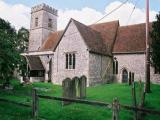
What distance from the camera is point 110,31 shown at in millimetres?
33812

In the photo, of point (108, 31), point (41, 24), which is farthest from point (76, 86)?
point (41, 24)

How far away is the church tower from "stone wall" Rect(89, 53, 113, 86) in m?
17.3

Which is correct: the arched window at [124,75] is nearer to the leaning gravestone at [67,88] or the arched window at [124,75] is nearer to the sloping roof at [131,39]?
the sloping roof at [131,39]

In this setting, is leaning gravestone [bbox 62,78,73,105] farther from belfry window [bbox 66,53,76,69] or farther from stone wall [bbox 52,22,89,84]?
belfry window [bbox 66,53,76,69]

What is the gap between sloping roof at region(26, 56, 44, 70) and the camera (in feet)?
117

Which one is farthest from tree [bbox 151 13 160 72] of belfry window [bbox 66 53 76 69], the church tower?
the church tower

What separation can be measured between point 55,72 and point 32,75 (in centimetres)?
657

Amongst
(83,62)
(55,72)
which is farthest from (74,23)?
(55,72)

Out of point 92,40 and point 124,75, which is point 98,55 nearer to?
point 92,40

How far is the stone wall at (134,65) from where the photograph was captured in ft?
93.4

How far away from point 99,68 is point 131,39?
6.81m

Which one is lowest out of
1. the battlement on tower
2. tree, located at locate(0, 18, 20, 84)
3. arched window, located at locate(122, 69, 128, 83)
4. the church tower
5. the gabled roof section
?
arched window, located at locate(122, 69, 128, 83)

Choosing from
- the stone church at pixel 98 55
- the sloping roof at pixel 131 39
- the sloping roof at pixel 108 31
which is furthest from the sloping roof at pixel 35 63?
the sloping roof at pixel 131 39

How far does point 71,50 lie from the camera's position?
95.9 feet
